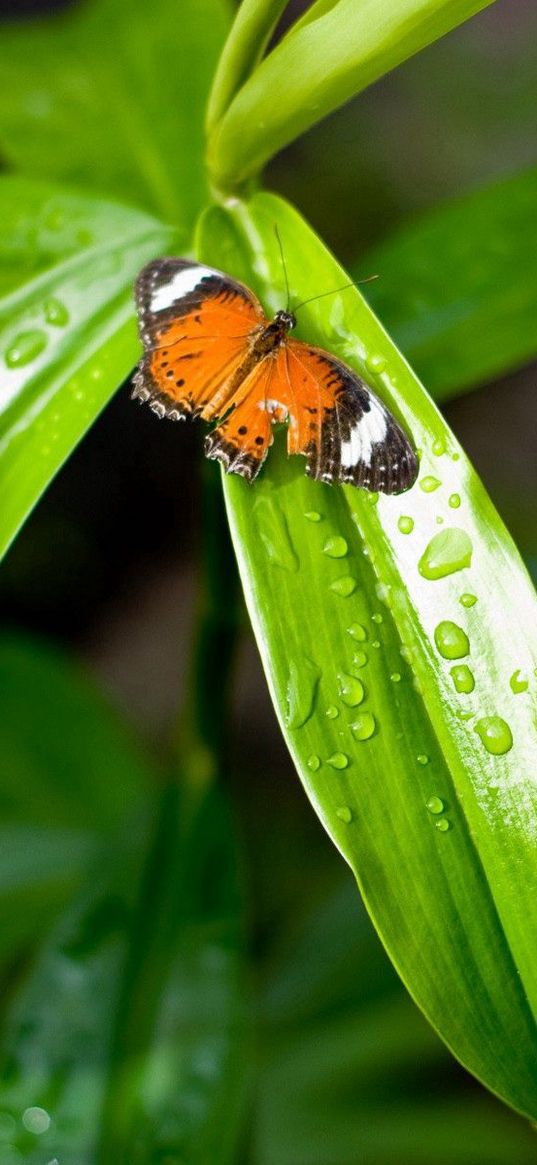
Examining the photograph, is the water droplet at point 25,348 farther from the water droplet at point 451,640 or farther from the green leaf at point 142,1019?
the green leaf at point 142,1019

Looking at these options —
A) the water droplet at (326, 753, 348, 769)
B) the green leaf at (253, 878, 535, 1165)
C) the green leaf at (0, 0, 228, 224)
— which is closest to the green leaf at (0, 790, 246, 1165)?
the green leaf at (253, 878, 535, 1165)

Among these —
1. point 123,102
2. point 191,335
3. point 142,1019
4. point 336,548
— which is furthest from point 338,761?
point 123,102

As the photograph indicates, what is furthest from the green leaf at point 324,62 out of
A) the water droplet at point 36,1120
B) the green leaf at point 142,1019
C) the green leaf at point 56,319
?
the water droplet at point 36,1120

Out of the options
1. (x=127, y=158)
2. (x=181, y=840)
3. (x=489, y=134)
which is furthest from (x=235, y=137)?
(x=489, y=134)

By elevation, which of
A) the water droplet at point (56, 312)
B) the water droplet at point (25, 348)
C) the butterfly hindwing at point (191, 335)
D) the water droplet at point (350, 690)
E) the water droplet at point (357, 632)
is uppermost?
the water droplet at point (56, 312)

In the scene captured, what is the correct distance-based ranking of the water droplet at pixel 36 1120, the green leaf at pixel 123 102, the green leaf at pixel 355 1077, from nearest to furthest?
Answer: the water droplet at pixel 36 1120
the green leaf at pixel 123 102
the green leaf at pixel 355 1077

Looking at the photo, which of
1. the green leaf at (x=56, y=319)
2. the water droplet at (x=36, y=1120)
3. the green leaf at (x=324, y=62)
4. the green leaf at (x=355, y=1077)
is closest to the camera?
the green leaf at (x=324, y=62)

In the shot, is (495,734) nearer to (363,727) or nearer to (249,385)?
(363,727)
